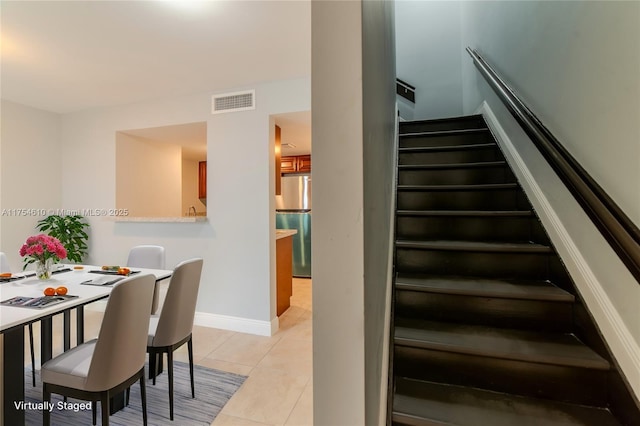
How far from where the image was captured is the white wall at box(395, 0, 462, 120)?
3.74 m

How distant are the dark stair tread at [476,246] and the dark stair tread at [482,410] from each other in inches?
26.7

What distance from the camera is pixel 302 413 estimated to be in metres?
1.74

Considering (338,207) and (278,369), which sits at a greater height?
(338,207)

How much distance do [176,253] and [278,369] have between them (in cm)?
176

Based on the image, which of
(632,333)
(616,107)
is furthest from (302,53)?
(632,333)

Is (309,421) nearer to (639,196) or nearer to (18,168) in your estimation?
(639,196)

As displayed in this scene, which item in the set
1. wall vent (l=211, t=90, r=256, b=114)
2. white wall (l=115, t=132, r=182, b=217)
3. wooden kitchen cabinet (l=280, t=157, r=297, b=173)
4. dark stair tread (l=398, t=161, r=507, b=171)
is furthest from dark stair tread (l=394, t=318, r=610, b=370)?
wooden kitchen cabinet (l=280, t=157, r=297, b=173)

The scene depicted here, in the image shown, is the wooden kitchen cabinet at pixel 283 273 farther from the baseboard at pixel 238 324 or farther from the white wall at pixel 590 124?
the white wall at pixel 590 124

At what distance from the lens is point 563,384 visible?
3.61 ft

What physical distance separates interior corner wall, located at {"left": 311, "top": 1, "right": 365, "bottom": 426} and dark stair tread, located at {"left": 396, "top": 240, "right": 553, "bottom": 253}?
111 cm

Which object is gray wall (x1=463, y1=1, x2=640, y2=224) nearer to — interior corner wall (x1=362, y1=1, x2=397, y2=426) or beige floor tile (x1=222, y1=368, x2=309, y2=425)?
interior corner wall (x1=362, y1=1, x2=397, y2=426)

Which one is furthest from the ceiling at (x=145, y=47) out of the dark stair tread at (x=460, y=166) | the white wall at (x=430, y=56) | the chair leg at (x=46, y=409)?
the chair leg at (x=46, y=409)

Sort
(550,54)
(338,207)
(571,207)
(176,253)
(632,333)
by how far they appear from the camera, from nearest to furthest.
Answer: (338,207)
(632,333)
(571,207)
(550,54)
(176,253)

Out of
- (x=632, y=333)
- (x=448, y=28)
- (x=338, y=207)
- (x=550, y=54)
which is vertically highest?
(x=448, y=28)
